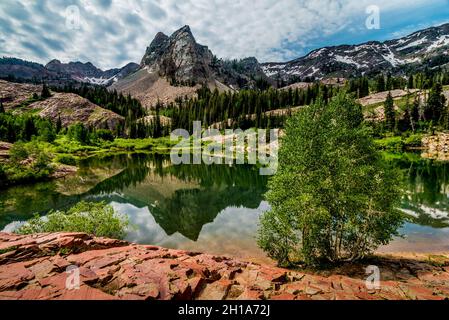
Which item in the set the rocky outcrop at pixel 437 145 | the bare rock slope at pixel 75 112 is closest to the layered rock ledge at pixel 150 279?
the rocky outcrop at pixel 437 145

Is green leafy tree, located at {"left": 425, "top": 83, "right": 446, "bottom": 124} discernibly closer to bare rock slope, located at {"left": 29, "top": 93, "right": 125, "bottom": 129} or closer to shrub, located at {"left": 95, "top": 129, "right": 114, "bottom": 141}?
shrub, located at {"left": 95, "top": 129, "right": 114, "bottom": 141}

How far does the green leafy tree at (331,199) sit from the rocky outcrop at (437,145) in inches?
3812

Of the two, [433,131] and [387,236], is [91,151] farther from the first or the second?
[433,131]

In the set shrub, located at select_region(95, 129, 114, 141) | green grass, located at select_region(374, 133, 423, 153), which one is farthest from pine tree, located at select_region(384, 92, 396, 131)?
shrub, located at select_region(95, 129, 114, 141)

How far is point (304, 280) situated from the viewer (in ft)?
46.3

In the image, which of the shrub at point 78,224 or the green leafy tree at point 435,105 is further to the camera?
the green leafy tree at point 435,105

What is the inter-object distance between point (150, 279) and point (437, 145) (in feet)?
422

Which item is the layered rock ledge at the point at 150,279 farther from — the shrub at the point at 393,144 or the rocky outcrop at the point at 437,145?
the shrub at the point at 393,144

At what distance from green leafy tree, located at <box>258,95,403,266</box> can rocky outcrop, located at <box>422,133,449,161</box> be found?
9683cm

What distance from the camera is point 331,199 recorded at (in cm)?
1764

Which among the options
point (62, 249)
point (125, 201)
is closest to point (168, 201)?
point (125, 201)

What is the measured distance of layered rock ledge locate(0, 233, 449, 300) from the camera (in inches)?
412

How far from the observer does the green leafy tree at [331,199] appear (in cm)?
1709
